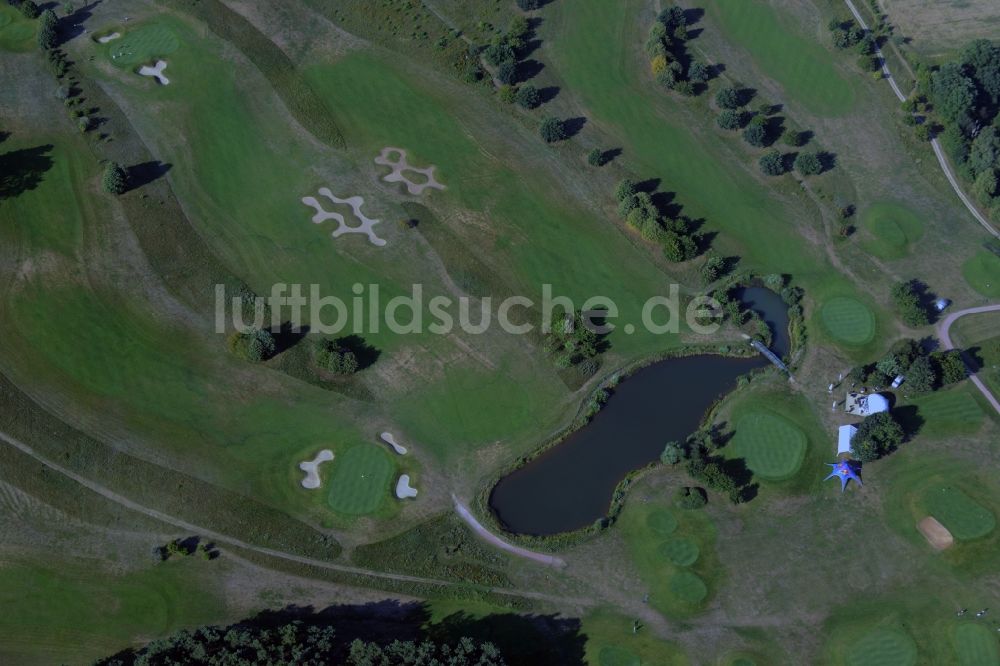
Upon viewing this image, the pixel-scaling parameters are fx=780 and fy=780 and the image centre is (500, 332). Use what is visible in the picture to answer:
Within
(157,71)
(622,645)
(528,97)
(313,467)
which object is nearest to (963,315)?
(622,645)

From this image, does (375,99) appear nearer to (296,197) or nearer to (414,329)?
(296,197)

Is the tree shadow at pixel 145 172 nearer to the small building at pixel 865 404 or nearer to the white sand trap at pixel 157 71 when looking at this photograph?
the white sand trap at pixel 157 71

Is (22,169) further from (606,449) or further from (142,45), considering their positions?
(606,449)

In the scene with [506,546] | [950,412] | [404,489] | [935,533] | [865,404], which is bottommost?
[404,489]

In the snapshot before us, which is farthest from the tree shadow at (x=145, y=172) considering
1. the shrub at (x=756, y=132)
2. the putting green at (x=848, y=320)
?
the putting green at (x=848, y=320)

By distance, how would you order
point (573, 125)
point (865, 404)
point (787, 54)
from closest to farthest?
point (865, 404) < point (573, 125) < point (787, 54)

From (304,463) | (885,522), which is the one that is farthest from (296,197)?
(885,522)

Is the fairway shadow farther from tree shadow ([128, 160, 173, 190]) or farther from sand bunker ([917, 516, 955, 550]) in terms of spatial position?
tree shadow ([128, 160, 173, 190])
